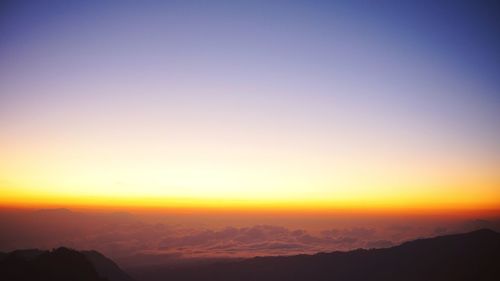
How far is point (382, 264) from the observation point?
121125mm

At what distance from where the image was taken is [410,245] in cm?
13288

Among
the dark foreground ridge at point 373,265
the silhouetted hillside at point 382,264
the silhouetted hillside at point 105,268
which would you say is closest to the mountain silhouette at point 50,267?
the dark foreground ridge at point 373,265

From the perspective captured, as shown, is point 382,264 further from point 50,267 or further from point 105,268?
point 50,267

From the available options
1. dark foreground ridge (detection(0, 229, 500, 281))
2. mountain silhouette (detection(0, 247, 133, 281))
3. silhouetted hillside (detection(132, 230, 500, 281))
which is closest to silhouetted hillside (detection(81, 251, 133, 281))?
dark foreground ridge (detection(0, 229, 500, 281))

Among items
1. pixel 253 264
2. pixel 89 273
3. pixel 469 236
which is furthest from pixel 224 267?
pixel 469 236

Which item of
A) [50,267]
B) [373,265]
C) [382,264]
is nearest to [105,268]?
[50,267]

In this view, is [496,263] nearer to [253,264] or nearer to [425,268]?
[425,268]

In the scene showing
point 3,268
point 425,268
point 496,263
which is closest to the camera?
point 3,268

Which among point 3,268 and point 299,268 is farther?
point 299,268

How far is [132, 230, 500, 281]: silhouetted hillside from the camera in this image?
105 meters

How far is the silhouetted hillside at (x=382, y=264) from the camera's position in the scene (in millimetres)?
104600

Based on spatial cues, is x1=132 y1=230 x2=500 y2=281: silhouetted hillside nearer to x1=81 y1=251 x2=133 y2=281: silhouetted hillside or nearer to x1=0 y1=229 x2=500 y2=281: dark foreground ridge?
x1=0 y1=229 x2=500 y2=281: dark foreground ridge

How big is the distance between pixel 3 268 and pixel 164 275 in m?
97.6

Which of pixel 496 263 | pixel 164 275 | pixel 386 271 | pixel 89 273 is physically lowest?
pixel 164 275
